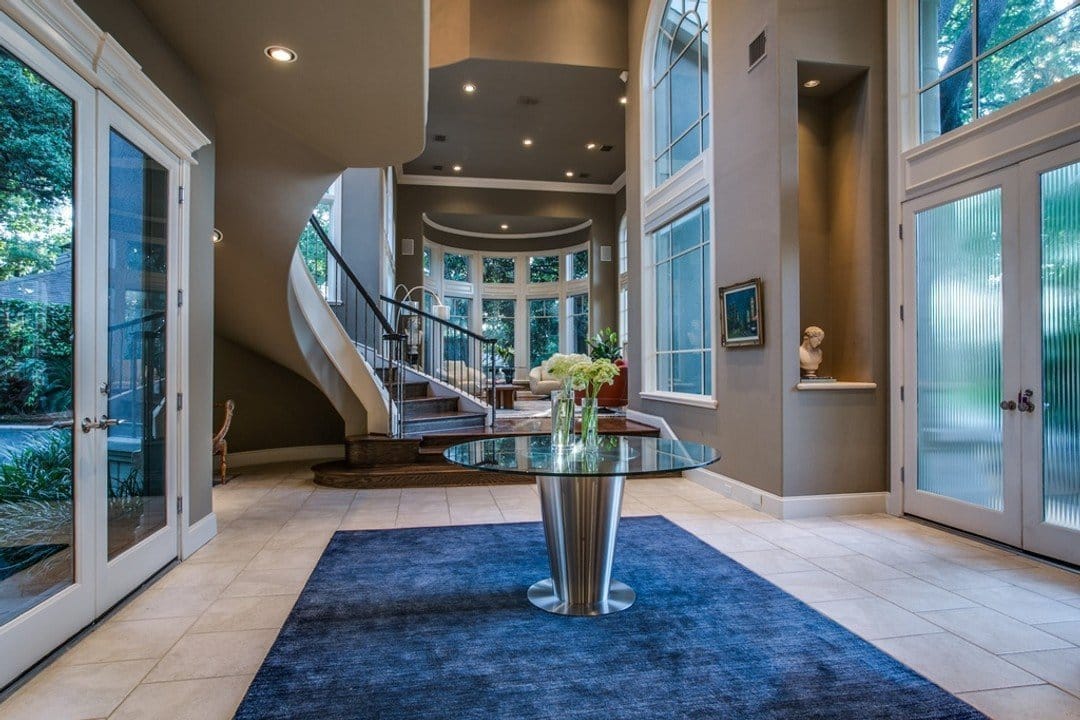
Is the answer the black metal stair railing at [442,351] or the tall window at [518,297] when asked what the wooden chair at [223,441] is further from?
the tall window at [518,297]

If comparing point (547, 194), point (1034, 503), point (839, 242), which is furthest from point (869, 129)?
point (547, 194)

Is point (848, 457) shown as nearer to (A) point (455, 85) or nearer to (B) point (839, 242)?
(B) point (839, 242)

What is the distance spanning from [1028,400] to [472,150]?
28.3 feet

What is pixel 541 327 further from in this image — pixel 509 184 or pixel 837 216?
pixel 837 216

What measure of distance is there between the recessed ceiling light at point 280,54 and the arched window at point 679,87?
3.60m

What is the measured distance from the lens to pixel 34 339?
84.1 inches

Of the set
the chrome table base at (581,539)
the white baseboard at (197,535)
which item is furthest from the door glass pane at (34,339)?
the chrome table base at (581,539)

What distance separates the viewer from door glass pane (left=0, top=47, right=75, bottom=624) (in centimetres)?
200

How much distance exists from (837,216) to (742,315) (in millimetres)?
1146

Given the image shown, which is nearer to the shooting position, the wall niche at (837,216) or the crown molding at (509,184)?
the wall niche at (837,216)

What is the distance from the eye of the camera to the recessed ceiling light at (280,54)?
302 cm

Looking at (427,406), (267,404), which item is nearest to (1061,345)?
(427,406)

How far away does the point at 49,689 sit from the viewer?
1.93 m

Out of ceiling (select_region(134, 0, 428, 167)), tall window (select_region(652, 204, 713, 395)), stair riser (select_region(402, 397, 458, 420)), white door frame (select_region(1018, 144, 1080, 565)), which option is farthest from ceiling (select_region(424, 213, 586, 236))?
white door frame (select_region(1018, 144, 1080, 565))
